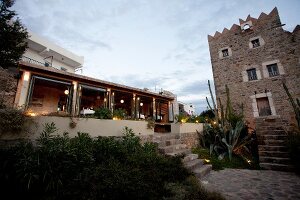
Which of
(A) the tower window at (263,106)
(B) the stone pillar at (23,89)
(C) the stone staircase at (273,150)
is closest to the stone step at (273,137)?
(C) the stone staircase at (273,150)

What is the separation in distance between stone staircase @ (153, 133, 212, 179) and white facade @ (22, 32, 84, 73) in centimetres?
1463

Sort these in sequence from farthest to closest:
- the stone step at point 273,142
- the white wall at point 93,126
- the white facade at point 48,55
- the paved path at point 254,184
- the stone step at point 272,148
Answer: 1. the white facade at point 48,55
2. the stone step at point 273,142
3. the stone step at point 272,148
4. the white wall at point 93,126
5. the paved path at point 254,184

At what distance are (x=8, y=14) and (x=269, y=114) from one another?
19.9 metres

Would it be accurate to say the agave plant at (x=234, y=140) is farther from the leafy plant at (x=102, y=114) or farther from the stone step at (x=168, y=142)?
the leafy plant at (x=102, y=114)

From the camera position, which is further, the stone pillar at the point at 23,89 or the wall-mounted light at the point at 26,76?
the wall-mounted light at the point at 26,76

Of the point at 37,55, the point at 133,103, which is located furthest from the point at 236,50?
the point at 37,55

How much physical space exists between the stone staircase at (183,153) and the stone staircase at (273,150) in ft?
8.29

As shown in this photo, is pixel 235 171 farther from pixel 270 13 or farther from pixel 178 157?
pixel 270 13

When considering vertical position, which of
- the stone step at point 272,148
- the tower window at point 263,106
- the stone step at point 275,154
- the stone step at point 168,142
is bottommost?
the stone step at point 275,154

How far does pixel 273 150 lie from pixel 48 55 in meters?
21.4

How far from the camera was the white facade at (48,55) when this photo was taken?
16375 millimetres

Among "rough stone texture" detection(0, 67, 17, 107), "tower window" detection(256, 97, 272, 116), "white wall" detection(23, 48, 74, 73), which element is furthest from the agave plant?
"white wall" detection(23, 48, 74, 73)

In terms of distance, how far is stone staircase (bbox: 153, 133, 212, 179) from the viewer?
19.6 ft

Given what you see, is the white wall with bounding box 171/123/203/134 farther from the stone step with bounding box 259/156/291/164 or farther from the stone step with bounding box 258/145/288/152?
the stone step with bounding box 259/156/291/164
